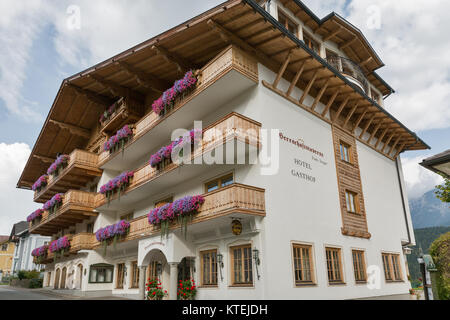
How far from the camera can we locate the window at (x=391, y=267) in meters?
19.0

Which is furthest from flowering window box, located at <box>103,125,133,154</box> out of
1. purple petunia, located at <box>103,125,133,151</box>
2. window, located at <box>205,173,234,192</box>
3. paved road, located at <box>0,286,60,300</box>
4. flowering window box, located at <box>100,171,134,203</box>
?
paved road, located at <box>0,286,60,300</box>

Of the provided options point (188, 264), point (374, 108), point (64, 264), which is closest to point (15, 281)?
point (64, 264)

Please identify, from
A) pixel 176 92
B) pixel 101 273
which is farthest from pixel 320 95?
pixel 101 273

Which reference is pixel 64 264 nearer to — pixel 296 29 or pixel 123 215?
pixel 123 215

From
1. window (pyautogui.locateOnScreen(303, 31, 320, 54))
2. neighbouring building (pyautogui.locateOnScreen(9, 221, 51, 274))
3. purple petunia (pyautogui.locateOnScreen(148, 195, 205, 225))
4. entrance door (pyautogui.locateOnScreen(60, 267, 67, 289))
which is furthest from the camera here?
neighbouring building (pyautogui.locateOnScreen(9, 221, 51, 274))

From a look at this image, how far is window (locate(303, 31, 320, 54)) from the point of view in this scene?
19984 millimetres

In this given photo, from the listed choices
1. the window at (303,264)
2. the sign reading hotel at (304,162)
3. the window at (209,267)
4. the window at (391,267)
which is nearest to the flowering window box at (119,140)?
the window at (209,267)

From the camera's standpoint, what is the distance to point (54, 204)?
26.0 m

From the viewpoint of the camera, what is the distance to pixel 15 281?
40156 millimetres

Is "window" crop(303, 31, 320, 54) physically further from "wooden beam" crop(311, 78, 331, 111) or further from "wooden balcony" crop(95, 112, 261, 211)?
"wooden balcony" crop(95, 112, 261, 211)

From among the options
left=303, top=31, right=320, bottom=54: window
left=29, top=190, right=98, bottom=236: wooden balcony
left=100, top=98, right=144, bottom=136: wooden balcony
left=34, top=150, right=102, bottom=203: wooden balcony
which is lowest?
left=29, top=190, right=98, bottom=236: wooden balcony

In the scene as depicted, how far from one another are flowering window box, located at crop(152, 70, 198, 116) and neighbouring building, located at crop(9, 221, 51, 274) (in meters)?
55.2

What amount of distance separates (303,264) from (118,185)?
12.0 m

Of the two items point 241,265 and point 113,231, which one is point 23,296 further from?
point 241,265
